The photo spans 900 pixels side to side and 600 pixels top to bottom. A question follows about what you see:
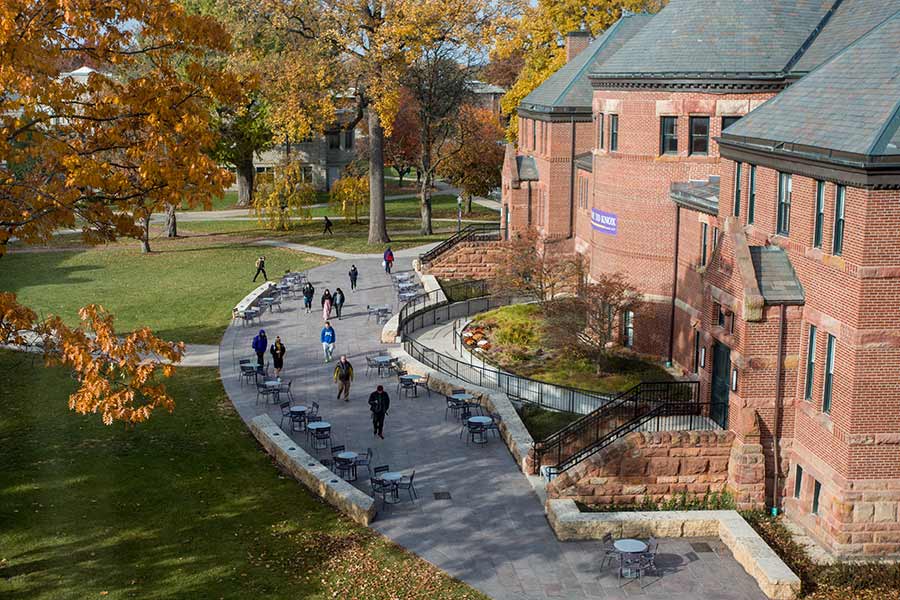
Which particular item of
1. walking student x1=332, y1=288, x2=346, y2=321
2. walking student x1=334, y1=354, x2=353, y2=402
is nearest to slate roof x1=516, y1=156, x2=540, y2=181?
walking student x1=332, y1=288, x2=346, y2=321

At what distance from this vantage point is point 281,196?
69625 millimetres

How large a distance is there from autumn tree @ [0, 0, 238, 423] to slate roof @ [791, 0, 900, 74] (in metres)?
19.4

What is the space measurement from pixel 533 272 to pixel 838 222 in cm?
1796

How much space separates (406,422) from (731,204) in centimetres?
1070

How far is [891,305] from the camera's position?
20266 millimetres

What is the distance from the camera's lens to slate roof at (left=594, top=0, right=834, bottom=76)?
32312mm

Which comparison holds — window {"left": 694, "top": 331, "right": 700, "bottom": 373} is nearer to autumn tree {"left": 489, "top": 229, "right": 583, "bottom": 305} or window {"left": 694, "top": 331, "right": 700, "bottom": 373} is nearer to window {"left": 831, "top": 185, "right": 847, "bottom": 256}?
autumn tree {"left": 489, "top": 229, "right": 583, "bottom": 305}

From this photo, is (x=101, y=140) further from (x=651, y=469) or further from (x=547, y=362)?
(x=547, y=362)

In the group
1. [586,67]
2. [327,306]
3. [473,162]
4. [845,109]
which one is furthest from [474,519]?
[473,162]

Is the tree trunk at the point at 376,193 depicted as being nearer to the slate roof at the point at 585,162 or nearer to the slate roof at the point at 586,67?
the slate roof at the point at 586,67

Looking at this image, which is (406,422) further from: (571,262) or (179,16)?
(179,16)

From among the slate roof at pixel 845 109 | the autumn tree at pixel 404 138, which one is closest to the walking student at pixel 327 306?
the slate roof at pixel 845 109

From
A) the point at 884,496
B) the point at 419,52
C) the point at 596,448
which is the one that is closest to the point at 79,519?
the point at 596,448

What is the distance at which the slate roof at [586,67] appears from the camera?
150 feet
